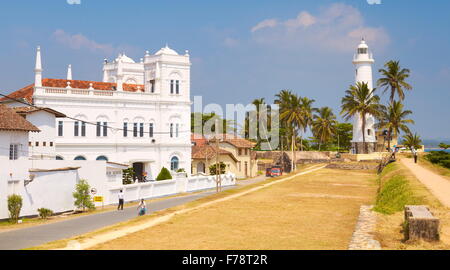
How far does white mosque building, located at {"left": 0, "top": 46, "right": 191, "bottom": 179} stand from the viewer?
5044cm

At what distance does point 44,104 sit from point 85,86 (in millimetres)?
6018

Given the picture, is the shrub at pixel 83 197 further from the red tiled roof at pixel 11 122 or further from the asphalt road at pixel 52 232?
→ the asphalt road at pixel 52 232

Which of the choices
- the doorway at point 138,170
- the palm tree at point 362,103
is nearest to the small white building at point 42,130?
the doorway at point 138,170

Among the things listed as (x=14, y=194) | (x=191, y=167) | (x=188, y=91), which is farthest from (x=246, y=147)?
(x=14, y=194)

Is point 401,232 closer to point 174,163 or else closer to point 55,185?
point 55,185

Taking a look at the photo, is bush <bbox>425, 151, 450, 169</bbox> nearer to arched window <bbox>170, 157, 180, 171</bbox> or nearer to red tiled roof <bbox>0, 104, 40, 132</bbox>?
arched window <bbox>170, 157, 180, 171</bbox>

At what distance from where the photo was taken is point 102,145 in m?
52.4

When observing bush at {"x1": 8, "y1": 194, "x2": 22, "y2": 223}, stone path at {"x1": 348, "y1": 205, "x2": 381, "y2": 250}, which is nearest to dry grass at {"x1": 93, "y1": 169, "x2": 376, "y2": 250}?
stone path at {"x1": 348, "y1": 205, "x2": 381, "y2": 250}

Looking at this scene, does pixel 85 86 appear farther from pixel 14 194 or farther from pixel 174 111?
pixel 14 194

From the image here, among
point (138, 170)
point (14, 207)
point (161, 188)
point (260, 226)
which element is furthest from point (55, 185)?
point (138, 170)

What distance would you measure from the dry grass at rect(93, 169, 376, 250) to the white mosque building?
2469 centimetres

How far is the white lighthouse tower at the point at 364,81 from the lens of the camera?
2997 inches

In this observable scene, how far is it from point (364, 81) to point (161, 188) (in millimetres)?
45057

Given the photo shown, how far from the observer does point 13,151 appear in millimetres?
31484
